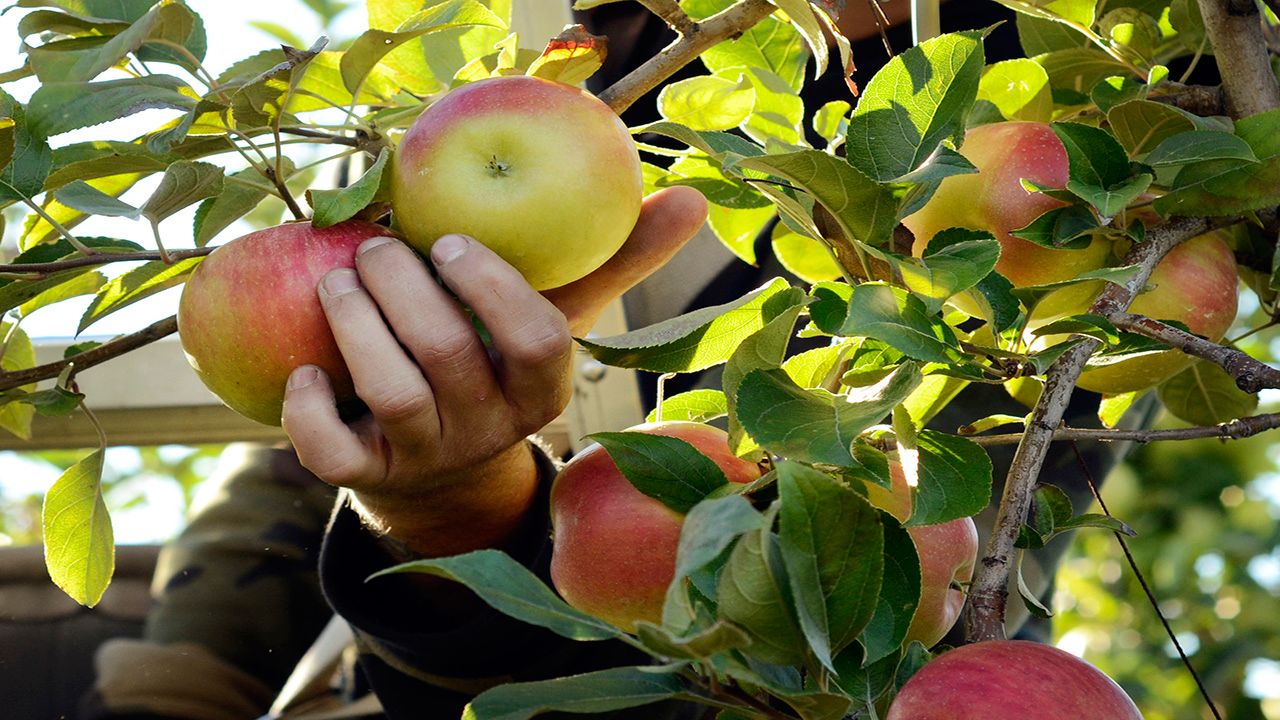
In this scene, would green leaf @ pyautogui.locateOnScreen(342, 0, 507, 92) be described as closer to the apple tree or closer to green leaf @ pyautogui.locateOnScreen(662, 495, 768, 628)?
the apple tree

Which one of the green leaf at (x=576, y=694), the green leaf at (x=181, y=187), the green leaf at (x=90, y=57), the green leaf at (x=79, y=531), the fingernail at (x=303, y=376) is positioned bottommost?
the green leaf at (x=79, y=531)

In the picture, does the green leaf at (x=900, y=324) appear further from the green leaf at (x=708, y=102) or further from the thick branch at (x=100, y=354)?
the thick branch at (x=100, y=354)

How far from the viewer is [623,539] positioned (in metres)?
0.57

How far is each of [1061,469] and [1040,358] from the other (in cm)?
76

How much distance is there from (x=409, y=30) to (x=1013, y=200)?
1.02 ft

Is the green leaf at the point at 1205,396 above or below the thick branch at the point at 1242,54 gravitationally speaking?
below

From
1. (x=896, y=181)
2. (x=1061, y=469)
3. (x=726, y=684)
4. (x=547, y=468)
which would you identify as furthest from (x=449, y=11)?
(x=1061, y=469)

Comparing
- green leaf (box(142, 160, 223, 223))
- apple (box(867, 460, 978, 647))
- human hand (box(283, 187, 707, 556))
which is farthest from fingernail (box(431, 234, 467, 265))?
apple (box(867, 460, 978, 647))

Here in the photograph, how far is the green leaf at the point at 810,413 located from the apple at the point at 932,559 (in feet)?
0.29

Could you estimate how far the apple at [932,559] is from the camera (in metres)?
0.56

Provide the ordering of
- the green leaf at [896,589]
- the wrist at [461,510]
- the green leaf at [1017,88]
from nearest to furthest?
the green leaf at [896,589], the green leaf at [1017,88], the wrist at [461,510]

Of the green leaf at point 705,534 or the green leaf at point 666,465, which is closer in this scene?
the green leaf at point 705,534

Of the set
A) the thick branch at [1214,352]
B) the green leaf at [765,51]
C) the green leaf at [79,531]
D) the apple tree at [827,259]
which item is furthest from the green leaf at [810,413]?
the green leaf at [79,531]

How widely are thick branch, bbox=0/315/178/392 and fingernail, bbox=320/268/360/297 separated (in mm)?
102
